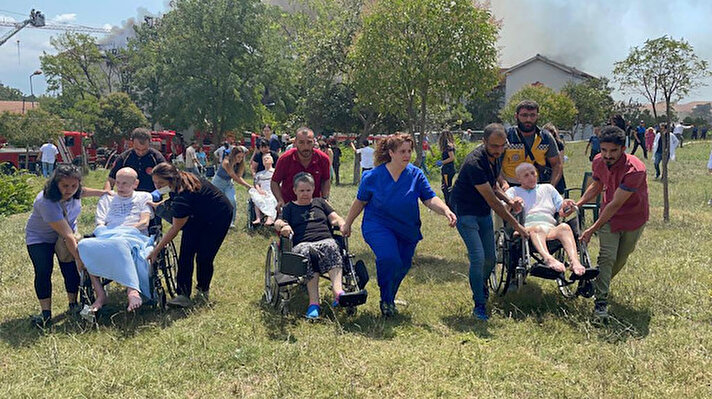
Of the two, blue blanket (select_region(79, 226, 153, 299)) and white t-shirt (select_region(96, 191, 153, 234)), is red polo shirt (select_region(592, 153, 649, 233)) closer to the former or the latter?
blue blanket (select_region(79, 226, 153, 299))

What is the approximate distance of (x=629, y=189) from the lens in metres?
4.16

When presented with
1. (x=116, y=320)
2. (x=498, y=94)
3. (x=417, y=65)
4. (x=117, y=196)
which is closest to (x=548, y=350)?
(x=116, y=320)

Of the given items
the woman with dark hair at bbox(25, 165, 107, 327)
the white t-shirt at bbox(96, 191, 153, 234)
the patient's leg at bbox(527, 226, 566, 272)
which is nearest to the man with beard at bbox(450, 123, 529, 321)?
the patient's leg at bbox(527, 226, 566, 272)

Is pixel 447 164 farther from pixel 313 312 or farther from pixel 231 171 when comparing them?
pixel 313 312

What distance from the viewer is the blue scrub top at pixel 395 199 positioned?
14.5ft

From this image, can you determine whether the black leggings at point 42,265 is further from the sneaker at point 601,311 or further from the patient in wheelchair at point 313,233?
the sneaker at point 601,311

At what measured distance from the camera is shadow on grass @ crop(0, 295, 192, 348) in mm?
4293

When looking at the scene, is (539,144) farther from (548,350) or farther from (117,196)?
(117,196)

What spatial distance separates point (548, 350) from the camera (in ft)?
12.5

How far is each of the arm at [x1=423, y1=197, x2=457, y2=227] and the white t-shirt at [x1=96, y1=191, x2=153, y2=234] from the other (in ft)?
8.77

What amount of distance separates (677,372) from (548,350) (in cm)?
79

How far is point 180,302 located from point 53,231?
121cm

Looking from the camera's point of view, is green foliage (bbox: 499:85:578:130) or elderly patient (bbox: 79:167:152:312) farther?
green foliage (bbox: 499:85:578:130)

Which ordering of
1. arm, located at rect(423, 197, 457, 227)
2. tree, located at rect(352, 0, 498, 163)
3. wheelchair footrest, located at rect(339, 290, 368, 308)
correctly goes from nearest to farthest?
wheelchair footrest, located at rect(339, 290, 368, 308), arm, located at rect(423, 197, 457, 227), tree, located at rect(352, 0, 498, 163)
